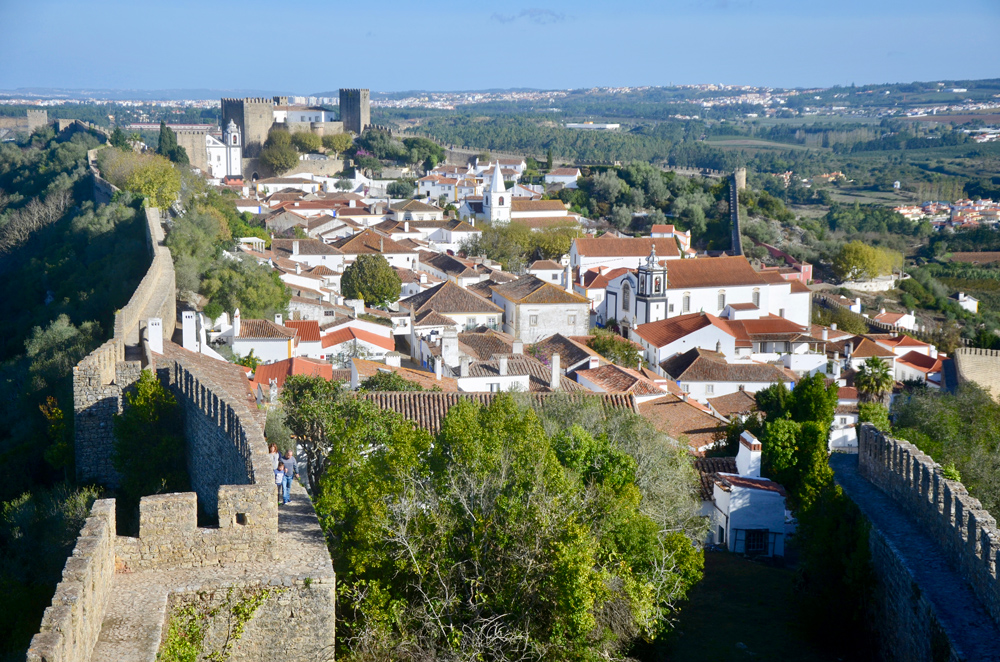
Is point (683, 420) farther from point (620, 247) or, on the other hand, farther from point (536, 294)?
point (620, 247)

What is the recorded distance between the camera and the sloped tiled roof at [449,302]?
108ft

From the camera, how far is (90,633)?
5.54 metres

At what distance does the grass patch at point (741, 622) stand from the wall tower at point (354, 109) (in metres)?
64.5

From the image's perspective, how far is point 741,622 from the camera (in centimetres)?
1141

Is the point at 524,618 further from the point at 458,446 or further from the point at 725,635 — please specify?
the point at 725,635

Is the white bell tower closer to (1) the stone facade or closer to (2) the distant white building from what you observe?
(2) the distant white building

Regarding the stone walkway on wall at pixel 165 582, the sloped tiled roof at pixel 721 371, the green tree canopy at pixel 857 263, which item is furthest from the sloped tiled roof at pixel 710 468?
the green tree canopy at pixel 857 263

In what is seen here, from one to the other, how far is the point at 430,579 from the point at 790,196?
104 m

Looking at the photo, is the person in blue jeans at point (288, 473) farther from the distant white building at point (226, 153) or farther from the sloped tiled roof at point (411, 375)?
the distant white building at point (226, 153)

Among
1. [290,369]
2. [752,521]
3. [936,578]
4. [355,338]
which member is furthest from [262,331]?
[936,578]

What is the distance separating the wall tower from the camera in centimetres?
7381

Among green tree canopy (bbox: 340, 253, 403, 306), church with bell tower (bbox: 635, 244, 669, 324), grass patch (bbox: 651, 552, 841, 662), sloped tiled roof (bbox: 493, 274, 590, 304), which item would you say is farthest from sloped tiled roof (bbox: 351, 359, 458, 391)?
church with bell tower (bbox: 635, 244, 669, 324)

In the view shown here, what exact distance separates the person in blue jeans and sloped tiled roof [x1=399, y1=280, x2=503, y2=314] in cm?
2144

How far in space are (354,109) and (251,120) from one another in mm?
9076
